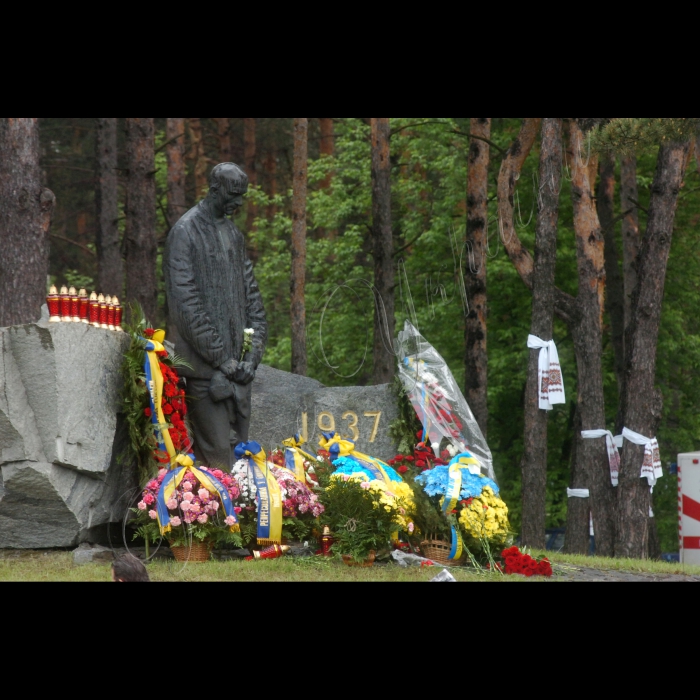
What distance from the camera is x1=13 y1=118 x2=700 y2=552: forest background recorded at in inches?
794

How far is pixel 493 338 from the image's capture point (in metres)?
20.9

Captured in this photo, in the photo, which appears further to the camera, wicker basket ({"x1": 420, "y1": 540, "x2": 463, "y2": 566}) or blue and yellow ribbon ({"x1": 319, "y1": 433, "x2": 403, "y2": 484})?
blue and yellow ribbon ({"x1": 319, "y1": 433, "x2": 403, "y2": 484})

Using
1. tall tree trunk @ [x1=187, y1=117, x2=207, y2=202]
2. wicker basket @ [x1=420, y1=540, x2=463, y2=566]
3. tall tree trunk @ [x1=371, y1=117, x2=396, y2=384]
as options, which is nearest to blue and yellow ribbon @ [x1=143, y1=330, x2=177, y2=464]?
wicker basket @ [x1=420, y1=540, x2=463, y2=566]

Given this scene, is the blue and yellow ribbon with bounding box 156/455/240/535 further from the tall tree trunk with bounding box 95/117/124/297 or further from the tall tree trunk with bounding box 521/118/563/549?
the tall tree trunk with bounding box 95/117/124/297

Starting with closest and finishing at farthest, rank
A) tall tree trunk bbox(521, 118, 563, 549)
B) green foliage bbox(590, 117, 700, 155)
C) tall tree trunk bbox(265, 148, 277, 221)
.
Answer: green foliage bbox(590, 117, 700, 155)
tall tree trunk bbox(521, 118, 563, 549)
tall tree trunk bbox(265, 148, 277, 221)

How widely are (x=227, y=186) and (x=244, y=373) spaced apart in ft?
5.37

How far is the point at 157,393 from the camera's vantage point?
9406mm

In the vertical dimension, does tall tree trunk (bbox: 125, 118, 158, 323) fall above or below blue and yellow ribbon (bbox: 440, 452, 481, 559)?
above

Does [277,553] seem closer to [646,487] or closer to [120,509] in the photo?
[120,509]

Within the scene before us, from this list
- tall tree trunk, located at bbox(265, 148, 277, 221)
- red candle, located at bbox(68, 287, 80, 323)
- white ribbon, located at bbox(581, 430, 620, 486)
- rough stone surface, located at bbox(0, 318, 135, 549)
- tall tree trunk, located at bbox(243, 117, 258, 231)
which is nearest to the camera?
rough stone surface, located at bbox(0, 318, 135, 549)

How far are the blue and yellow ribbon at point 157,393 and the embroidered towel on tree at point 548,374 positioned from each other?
595cm

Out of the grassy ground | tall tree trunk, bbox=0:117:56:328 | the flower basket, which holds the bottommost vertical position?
the grassy ground

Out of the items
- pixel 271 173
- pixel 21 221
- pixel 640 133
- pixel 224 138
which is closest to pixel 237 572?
pixel 640 133

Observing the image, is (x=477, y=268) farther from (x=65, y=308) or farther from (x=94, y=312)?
(x=65, y=308)
